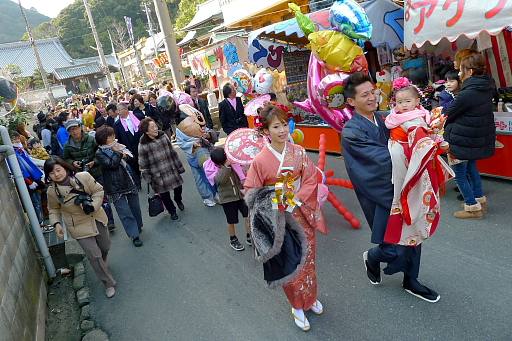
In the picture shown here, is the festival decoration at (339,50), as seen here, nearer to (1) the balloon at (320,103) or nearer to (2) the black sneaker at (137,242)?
(1) the balloon at (320,103)

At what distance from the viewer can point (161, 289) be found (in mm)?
4051

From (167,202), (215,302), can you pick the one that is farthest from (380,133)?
(167,202)

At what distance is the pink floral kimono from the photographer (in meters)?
2.78

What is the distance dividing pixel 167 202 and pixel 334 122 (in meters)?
2.81

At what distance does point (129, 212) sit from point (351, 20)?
150 inches

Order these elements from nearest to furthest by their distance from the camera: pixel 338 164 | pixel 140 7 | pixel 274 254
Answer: pixel 274 254, pixel 338 164, pixel 140 7

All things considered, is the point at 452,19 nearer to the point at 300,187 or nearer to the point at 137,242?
the point at 300,187

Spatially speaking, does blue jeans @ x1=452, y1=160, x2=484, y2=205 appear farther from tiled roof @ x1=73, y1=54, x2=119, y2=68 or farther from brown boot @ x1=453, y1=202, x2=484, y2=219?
tiled roof @ x1=73, y1=54, x2=119, y2=68

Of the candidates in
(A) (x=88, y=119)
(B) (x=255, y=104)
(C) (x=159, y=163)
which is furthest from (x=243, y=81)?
(A) (x=88, y=119)

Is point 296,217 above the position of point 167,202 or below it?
above

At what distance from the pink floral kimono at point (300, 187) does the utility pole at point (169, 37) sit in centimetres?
1098

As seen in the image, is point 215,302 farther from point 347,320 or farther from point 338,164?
point 338,164

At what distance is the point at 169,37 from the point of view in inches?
496

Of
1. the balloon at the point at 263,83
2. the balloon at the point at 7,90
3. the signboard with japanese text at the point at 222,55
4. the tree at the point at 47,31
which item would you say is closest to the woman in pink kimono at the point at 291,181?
the balloon at the point at 263,83
